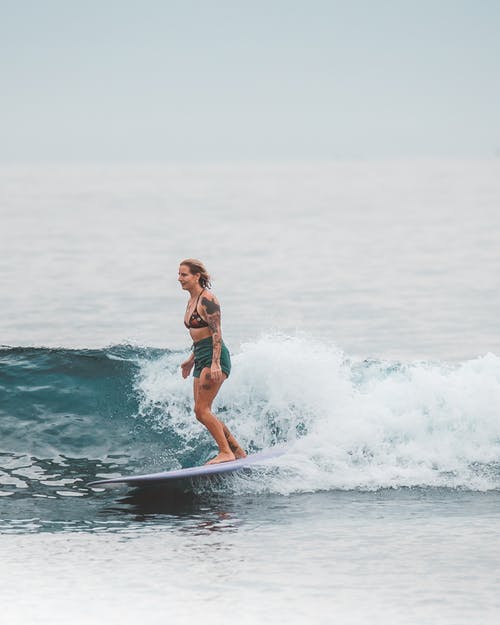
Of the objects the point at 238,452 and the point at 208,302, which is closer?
the point at 208,302

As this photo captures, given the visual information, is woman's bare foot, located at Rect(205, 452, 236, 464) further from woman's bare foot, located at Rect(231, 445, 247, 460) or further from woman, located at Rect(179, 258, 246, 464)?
woman's bare foot, located at Rect(231, 445, 247, 460)

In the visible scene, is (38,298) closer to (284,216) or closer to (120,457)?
(120,457)

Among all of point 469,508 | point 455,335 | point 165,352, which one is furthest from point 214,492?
point 455,335

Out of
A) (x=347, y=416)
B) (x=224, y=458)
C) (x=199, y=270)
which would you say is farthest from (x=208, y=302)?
(x=347, y=416)

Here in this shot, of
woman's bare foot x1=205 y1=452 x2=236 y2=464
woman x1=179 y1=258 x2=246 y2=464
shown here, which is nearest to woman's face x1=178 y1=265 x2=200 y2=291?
woman x1=179 y1=258 x2=246 y2=464

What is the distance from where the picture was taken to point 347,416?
561 inches

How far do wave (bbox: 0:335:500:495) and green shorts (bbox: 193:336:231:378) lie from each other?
1068mm

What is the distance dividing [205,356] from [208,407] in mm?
472

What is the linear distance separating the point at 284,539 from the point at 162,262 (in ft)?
111

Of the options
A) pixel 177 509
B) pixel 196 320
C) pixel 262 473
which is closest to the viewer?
pixel 177 509

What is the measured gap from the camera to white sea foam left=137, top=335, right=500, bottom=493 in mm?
12992

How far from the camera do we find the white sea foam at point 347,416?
13.0m

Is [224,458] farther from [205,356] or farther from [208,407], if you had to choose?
[205,356]

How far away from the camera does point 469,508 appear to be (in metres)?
11.8
